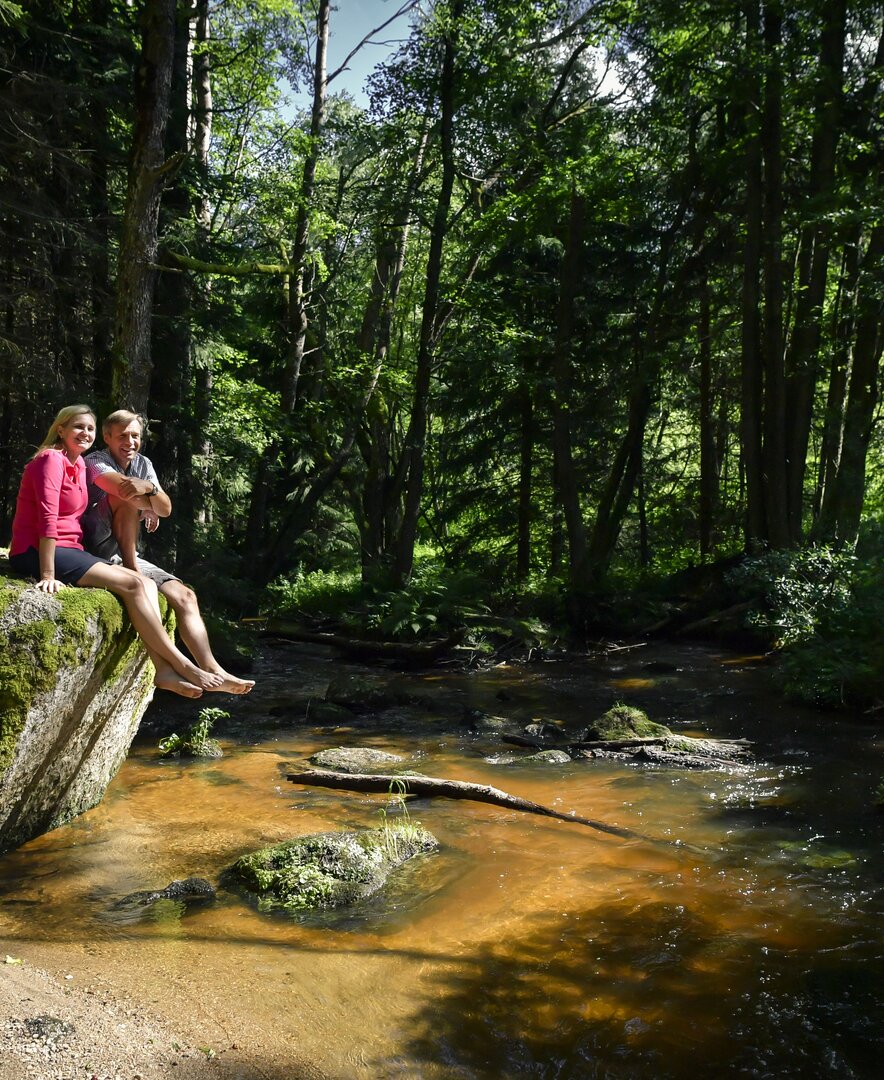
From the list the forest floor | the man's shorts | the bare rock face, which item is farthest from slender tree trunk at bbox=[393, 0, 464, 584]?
the forest floor

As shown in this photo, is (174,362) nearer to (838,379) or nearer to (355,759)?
(355,759)

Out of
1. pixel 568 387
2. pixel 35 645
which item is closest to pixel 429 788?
pixel 35 645

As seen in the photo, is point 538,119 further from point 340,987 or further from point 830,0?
point 340,987

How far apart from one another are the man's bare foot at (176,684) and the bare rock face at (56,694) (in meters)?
0.35

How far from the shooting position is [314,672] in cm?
1521

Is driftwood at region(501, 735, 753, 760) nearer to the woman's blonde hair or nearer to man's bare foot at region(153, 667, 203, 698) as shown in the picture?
man's bare foot at region(153, 667, 203, 698)

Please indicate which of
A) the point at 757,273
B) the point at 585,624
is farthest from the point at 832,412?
the point at 585,624

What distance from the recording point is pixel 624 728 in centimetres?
967

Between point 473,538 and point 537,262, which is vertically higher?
point 537,262

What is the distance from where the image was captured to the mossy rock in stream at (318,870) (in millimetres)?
5434

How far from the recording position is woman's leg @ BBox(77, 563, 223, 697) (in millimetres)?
5898

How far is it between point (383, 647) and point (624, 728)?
7.57 m

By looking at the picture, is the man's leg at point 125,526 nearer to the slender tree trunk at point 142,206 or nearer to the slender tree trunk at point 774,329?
the slender tree trunk at point 142,206

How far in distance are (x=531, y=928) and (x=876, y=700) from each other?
694 cm
